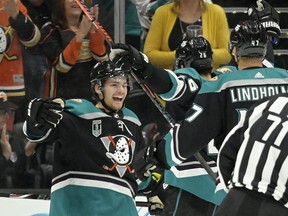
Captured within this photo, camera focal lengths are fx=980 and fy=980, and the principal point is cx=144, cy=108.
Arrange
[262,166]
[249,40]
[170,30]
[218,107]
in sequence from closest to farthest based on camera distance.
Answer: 1. [262,166]
2. [218,107]
3. [249,40]
4. [170,30]

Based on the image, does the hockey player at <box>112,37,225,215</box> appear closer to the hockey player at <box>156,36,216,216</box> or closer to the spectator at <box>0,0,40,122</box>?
the hockey player at <box>156,36,216,216</box>

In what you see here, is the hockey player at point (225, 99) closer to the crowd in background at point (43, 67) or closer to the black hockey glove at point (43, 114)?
the black hockey glove at point (43, 114)

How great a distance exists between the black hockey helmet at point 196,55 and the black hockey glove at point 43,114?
2.95 feet

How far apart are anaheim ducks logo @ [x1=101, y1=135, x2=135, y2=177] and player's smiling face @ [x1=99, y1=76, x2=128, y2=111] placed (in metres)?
0.17

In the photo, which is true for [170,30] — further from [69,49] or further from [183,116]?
[183,116]

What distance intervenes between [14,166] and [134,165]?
63.4 inches

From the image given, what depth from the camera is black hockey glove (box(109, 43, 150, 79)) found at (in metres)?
4.64

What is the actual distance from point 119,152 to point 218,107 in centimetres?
69

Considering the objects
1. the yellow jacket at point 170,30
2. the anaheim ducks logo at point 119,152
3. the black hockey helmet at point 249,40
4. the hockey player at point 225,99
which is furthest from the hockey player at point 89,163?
the yellow jacket at point 170,30

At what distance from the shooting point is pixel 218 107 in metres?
4.39

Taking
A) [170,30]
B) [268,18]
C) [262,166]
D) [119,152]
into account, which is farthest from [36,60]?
[262,166]

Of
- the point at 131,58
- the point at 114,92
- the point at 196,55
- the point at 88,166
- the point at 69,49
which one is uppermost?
the point at 131,58

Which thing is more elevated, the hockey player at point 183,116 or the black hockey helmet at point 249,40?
the black hockey helmet at point 249,40

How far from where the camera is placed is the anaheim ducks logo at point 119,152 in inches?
191
